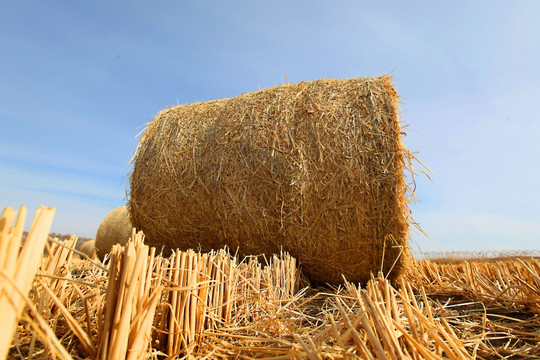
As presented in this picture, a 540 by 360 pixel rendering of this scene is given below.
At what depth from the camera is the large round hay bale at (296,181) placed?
9.40 ft

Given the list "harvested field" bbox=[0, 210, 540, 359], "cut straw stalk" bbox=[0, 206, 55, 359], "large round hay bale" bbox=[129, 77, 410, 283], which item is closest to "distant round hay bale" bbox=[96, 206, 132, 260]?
"large round hay bale" bbox=[129, 77, 410, 283]

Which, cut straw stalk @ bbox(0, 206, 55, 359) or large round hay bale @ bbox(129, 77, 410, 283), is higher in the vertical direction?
large round hay bale @ bbox(129, 77, 410, 283)

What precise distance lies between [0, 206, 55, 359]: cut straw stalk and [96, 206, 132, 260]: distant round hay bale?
594 centimetres

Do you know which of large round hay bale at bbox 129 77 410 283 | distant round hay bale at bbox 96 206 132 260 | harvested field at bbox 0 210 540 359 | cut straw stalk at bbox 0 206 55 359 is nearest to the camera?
cut straw stalk at bbox 0 206 55 359

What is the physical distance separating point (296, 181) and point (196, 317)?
1.75 metres

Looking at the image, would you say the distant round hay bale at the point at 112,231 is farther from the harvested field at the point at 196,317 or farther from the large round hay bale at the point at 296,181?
the harvested field at the point at 196,317

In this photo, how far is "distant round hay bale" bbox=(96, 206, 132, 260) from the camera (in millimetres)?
6254

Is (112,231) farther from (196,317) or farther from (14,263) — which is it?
(14,263)

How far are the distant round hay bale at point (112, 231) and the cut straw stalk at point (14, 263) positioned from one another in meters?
5.94

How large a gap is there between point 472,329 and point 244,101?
269 centimetres

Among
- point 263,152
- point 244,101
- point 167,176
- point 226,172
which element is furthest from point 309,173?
point 167,176

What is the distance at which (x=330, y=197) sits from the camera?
289 centimetres

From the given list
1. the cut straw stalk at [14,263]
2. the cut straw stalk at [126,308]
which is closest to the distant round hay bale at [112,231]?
the cut straw stalk at [126,308]

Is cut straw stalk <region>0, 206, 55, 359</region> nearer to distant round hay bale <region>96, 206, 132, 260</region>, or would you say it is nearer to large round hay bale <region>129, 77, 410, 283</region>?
large round hay bale <region>129, 77, 410, 283</region>
